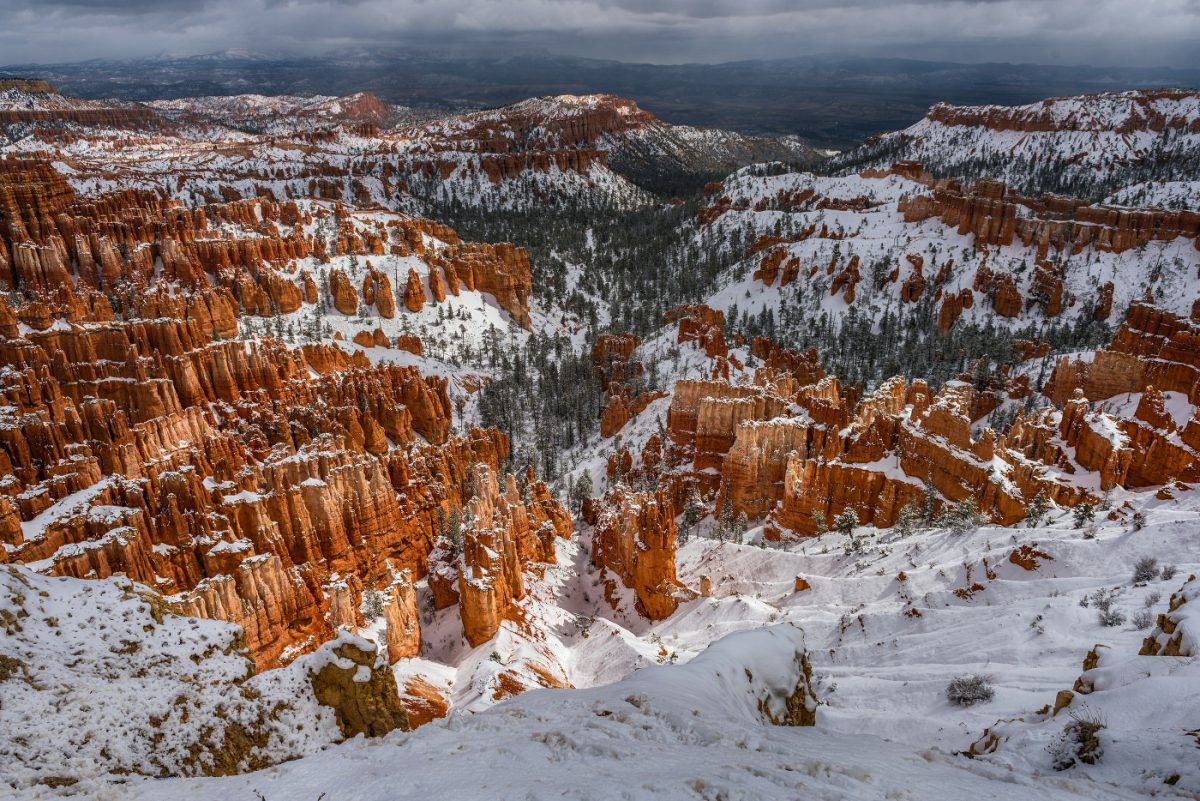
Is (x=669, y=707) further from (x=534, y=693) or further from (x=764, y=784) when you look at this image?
(x=534, y=693)

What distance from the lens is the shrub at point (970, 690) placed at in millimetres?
15188

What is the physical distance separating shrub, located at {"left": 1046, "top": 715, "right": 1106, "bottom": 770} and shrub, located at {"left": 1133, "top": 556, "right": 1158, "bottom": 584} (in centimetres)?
1140

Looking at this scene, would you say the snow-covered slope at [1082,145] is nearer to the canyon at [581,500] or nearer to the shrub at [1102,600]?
the canyon at [581,500]

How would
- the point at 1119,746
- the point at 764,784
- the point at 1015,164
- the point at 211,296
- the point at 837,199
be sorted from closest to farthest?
1. the point at 764,784
2. the point at 1119,746
3. the point at 211,296
4. the point at 837,199
5. the point at 1015,164

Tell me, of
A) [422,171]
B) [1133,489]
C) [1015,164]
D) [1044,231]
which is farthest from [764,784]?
[1015,164]

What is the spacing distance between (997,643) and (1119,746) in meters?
9.49

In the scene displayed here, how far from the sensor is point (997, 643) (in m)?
18.1

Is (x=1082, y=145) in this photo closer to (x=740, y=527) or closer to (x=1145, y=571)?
(x=740, y=527)

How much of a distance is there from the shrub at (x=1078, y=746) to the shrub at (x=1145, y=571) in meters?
11.4

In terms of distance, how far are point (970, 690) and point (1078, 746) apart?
246 inches

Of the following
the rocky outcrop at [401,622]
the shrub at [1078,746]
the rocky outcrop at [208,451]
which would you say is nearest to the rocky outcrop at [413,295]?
the rocky outcrop at [208,451]

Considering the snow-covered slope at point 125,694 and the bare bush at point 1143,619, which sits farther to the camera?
the bare bush at point 1143,619

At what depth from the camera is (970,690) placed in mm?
15477

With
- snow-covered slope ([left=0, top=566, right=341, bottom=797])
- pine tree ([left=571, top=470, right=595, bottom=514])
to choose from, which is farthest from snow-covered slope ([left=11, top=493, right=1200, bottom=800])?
pine tree ([left=571, top=470, right=595, bottom=514])
